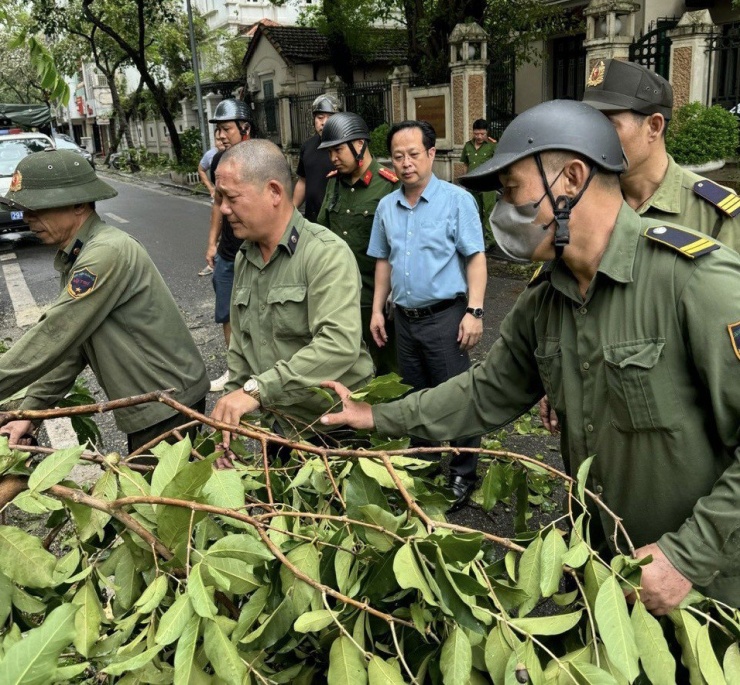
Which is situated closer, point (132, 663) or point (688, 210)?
point (132, 663)

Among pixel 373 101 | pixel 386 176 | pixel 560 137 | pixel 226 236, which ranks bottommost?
pixel 226 236

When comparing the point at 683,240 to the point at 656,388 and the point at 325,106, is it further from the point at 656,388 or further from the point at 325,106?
the point at 325,106

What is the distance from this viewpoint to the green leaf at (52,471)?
4.57 feet

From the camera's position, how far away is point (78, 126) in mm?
66375

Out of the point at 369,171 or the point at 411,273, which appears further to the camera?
the point at 369,171

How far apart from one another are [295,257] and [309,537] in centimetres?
160

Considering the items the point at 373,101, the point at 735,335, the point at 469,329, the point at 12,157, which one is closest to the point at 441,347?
the point at 469,329

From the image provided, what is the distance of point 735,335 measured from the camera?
5.03 ft

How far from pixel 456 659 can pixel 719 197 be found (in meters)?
2.18

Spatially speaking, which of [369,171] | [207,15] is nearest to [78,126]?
[207,15]

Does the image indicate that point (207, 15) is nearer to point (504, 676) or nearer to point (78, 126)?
point (78, 126)

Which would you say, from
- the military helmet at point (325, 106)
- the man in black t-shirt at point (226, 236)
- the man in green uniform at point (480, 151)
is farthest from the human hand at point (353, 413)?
the man in green uniform at point (480, 151)

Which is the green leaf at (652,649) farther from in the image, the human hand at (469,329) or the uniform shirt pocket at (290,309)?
the human hand at (469,329)

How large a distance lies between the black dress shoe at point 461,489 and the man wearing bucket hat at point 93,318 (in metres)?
1.54
